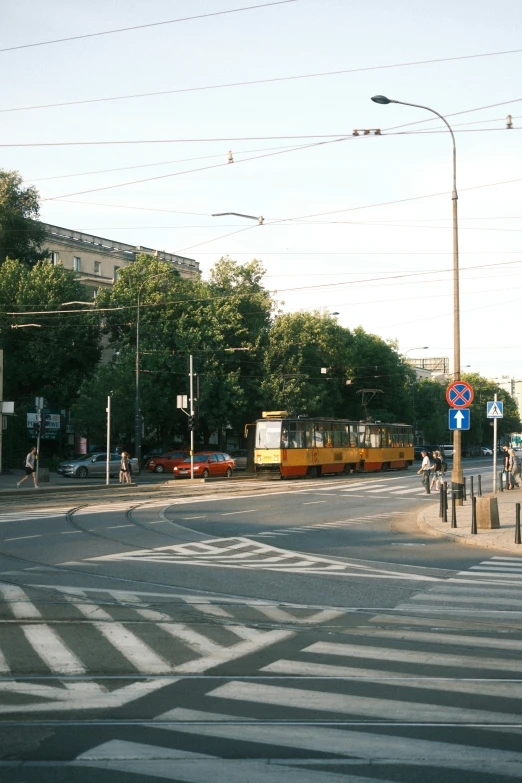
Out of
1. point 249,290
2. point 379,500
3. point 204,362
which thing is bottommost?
point 379,500

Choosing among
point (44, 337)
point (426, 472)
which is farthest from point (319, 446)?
point (44, 337)

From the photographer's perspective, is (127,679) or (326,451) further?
(326,451)

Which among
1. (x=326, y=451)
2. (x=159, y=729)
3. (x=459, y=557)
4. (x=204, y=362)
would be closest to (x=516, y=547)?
(x=459, y=557)

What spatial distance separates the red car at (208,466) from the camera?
1945 inches

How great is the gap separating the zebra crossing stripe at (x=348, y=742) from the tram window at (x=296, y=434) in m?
38.8

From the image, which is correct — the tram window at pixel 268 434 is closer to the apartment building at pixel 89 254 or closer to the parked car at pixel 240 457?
the parked car at pixel 240 457

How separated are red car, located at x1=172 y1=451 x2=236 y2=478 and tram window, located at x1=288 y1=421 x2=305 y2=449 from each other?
6768 millimetres

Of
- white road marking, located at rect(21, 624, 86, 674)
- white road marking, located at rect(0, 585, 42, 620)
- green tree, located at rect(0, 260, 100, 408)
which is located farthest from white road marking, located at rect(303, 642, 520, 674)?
green tree, located at rect(0, 260, 100, 408)

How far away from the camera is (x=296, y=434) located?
45.5m

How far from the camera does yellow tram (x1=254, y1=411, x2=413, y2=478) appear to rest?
4456 centimetres

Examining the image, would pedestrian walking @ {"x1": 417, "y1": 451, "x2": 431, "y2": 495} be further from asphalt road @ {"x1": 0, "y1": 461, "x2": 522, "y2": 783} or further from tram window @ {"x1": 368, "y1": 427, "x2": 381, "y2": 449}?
tram window @ {"x1": 368, "y1": 427, "x2": 381, "y2": 449}

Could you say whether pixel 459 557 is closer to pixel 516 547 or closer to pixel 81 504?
pixel 516 547

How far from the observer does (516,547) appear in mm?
16594

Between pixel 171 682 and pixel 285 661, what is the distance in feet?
3.87
